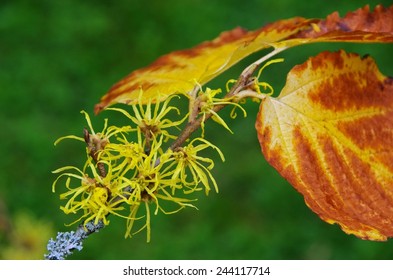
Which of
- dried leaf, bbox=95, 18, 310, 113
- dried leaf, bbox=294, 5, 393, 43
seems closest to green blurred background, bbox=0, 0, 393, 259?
dried leaf, bbox=95, 18, 310, 113

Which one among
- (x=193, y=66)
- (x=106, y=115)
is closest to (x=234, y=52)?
(x=193, y=66)

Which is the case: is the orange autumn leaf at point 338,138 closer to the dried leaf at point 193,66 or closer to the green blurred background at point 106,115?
the dried leaf at point 193,66

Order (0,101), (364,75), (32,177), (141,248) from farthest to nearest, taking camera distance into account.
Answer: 1. (0,101)
2. (32,177)
3. (141,248)
4. (364,75)

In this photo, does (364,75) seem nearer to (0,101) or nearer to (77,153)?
(77,153)

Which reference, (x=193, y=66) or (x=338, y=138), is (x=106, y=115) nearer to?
(x=193, y=66)

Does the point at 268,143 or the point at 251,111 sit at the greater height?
the point at 251,111

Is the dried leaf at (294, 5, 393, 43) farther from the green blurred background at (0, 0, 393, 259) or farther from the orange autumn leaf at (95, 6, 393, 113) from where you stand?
the green blurred background at (0, 0, 393, 259)

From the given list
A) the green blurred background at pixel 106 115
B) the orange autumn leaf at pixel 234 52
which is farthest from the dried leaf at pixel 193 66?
the green blurred background at pixel 106 115

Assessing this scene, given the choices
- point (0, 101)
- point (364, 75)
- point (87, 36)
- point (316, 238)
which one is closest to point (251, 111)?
point (316, 238)
